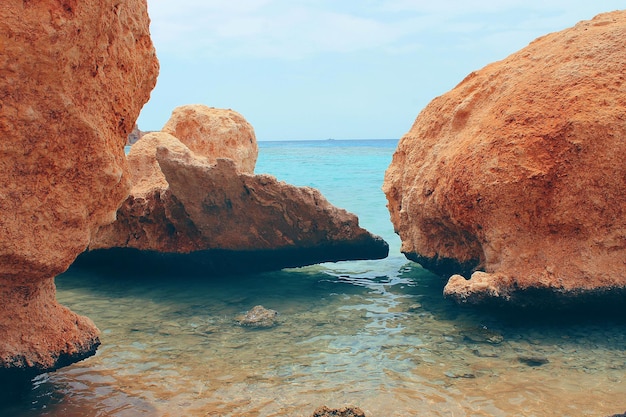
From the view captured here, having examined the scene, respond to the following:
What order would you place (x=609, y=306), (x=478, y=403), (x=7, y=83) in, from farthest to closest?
1. (x=609, y=306)
2. (x=478, y=403)
3. (x=7, y=83)

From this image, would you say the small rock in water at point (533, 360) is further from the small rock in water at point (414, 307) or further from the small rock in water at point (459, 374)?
the small rock in water at point (414, 307)

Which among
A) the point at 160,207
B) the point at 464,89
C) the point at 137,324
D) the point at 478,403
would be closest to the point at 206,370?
the point at 137,324

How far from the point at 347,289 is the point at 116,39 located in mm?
4273

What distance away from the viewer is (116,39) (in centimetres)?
387

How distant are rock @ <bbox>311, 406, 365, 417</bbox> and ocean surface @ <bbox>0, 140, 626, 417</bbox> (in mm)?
238

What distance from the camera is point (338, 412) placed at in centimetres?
382

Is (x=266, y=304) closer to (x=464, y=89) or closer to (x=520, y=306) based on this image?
(x=520, y=306)

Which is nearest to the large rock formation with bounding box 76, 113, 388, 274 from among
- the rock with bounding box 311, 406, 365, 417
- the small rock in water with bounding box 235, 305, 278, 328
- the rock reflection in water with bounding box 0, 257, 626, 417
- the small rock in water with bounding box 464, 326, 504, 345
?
the rock reflection in water with bounding box 0, 257, 626, 417

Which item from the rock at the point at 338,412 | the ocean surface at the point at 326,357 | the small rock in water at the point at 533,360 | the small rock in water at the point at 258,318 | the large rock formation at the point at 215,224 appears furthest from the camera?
the large rock formation at the point at 215,224

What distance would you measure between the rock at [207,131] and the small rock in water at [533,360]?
5.50 m

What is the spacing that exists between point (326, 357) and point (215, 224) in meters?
2.75

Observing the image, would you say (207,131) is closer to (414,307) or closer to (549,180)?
(414,307)

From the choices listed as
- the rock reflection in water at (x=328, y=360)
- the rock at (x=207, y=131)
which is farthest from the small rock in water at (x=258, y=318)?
the rock at (x=207, y=131)

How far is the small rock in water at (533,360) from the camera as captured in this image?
188 inches
